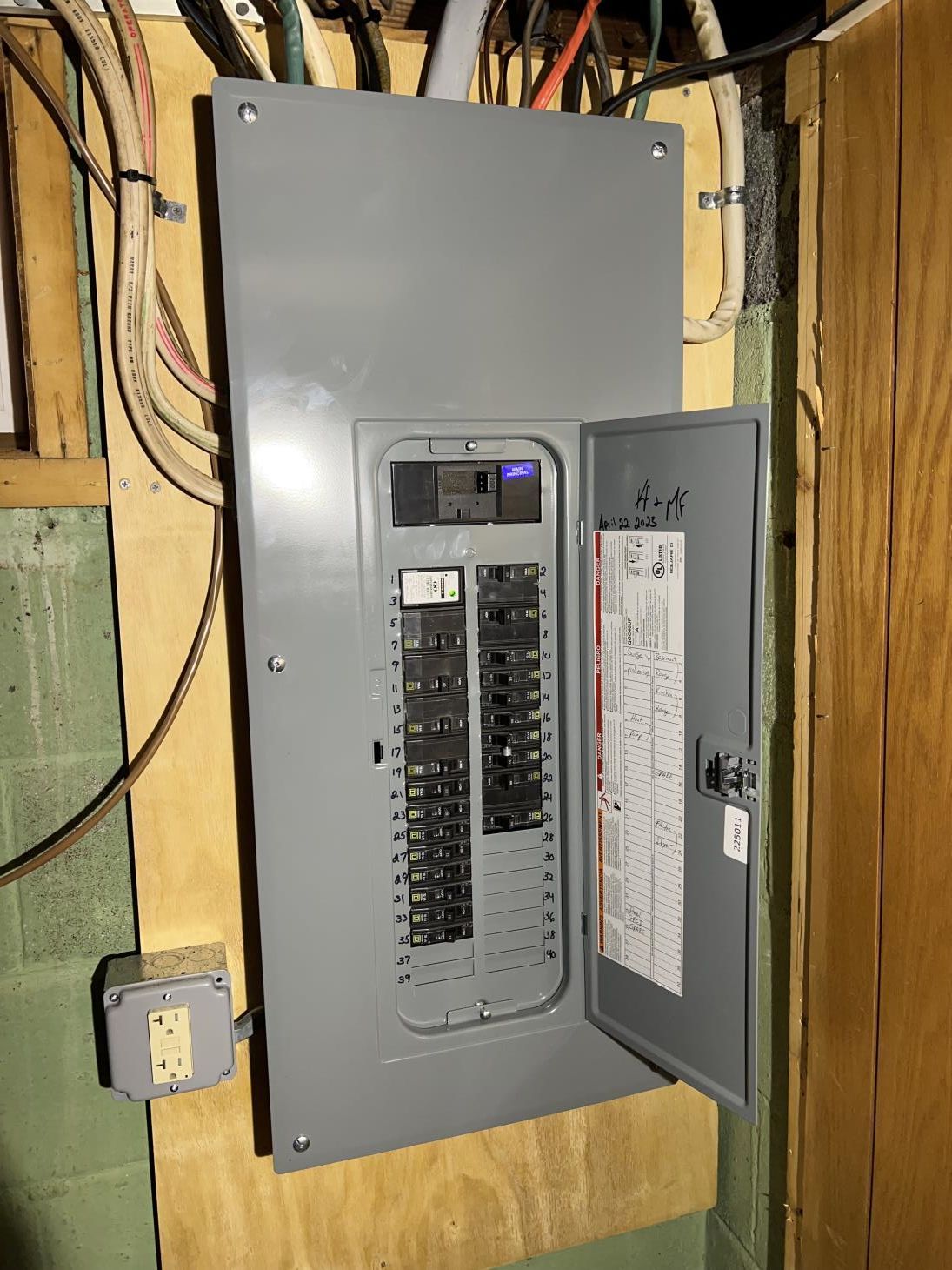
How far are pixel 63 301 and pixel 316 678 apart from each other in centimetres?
48

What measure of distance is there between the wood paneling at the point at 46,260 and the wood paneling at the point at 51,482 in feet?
0.06

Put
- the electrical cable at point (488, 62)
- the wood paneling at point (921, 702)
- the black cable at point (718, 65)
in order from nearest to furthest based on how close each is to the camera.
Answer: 1. the wood paneling at point (921, 702)
2. the black cable at point (718, 65)
3. the electrical cable at point (488, 62)

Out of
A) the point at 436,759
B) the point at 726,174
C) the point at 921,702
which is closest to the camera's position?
the point at 921,702

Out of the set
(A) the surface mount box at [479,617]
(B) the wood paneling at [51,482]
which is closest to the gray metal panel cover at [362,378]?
(A) the surface mount box at [479,617]

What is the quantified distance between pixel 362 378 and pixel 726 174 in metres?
0.51

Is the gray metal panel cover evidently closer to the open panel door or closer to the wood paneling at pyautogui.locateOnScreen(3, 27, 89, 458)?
the open panel door

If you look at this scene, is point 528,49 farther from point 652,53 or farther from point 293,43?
point 293,43

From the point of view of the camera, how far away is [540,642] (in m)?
0.98

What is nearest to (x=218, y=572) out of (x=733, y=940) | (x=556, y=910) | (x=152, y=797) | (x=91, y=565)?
(x=91, y=565)

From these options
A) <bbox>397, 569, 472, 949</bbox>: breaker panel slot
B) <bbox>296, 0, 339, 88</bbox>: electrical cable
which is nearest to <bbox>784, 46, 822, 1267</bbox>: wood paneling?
<bbox>397, 569, 472, 949</bbox>: breaker panel slot

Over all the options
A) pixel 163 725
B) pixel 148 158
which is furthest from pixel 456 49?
pixel 163 725

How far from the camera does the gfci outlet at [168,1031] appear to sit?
0.98 metres

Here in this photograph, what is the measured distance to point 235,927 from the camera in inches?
42.0

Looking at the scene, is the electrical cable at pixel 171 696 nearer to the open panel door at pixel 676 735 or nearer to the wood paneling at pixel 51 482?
the wood paneling at pixel 51 482
